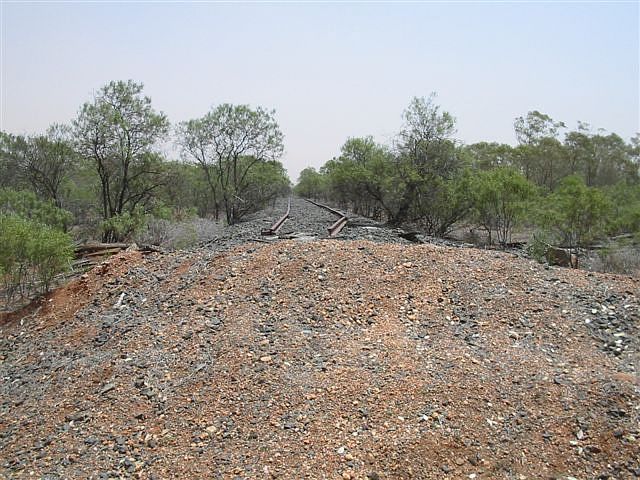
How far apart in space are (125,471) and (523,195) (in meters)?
14.6

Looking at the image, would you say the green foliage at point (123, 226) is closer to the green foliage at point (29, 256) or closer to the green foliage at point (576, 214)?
the green foliage at point (29, 256)

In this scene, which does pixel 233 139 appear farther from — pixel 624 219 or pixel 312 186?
pixel 312 186

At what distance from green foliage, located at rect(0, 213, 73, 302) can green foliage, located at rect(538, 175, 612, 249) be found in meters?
12.4

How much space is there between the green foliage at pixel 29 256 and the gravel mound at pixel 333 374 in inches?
49.7

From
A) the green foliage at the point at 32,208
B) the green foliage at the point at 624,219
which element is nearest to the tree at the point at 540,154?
the green foliage at the point at 624,219

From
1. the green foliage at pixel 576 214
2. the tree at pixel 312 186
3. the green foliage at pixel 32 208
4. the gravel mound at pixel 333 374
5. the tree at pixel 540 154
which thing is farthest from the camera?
the tree at pixel 312 186

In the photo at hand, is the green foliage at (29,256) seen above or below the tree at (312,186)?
below

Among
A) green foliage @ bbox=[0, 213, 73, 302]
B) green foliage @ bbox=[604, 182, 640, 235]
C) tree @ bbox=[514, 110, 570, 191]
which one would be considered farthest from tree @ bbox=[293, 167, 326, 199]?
green foliage @ bbox=[0, 213, 73, 302]

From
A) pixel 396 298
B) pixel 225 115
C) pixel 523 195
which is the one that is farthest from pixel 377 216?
pixel 396 298

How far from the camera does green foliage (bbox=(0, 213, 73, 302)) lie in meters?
8.02

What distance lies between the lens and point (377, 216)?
93.4 ft

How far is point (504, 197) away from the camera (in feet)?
50.2

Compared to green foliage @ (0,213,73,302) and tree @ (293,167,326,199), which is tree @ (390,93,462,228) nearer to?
green foliage @ (0,213,73,302)

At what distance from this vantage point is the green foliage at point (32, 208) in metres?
14.9
